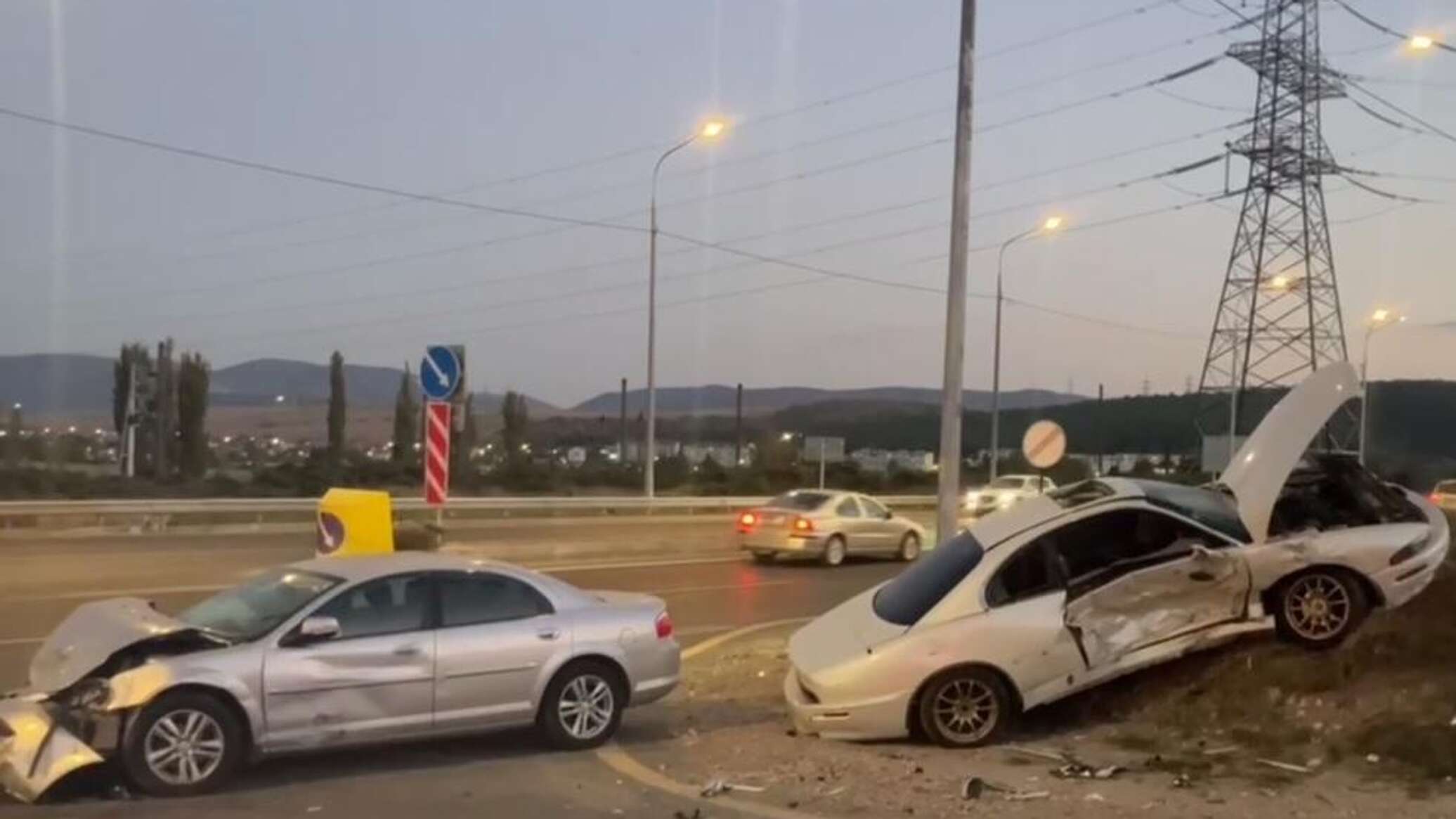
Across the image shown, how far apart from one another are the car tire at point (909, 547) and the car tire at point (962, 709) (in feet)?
67.7

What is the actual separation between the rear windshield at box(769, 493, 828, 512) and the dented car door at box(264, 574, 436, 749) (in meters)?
19.9

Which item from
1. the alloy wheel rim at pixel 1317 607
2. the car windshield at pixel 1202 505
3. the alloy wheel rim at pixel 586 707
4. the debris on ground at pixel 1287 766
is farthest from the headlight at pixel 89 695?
the alloy wheel rim at pixel 1317 607

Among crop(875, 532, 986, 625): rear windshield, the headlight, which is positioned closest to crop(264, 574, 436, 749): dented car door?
the headlight

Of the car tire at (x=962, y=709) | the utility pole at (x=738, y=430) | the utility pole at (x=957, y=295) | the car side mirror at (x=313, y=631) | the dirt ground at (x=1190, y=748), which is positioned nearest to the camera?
the dirt ground at (x=1190, y=748)

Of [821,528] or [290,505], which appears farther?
[290,505]

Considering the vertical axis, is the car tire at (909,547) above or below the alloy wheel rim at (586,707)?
below

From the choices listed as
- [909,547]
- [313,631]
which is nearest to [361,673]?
[313,631]

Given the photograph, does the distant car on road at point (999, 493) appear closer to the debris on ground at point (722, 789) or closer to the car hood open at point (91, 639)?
the debris on ground at point (722, 789)

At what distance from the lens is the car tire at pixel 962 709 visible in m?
10.6

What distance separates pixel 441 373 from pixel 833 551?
46.4 feet

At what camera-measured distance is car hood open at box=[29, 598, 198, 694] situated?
9.34m

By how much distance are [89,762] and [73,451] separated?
5428cm

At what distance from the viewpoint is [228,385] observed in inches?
2972

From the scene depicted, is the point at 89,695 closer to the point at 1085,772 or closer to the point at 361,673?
the point at 361,673
